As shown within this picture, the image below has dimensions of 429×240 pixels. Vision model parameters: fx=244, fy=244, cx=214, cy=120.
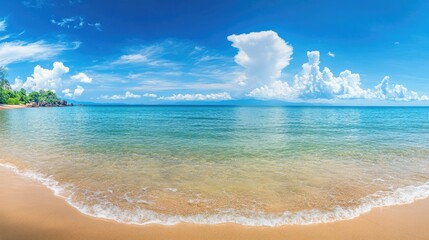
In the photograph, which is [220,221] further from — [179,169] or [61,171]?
[61,171]

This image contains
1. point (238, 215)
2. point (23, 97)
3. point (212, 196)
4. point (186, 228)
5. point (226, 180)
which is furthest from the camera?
point (23, 97)

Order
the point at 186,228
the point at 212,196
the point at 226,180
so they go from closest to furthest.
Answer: the point at 186,228 → the point at 212,196 → the point at 226,180

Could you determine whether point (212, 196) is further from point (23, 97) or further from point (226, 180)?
point (23, 97)

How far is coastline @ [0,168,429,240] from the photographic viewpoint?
7066 mm

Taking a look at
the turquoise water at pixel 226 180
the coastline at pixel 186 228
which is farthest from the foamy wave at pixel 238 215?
the coastline at pixel 186 228

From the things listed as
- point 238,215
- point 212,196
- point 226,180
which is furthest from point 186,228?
point 226,180

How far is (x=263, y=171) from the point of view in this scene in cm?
1332

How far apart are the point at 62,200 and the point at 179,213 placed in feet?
15.8

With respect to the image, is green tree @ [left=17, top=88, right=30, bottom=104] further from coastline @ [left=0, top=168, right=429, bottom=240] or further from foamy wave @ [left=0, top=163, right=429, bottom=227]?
foamy wave @ [left=0, top=163, right=429, bottom=227]

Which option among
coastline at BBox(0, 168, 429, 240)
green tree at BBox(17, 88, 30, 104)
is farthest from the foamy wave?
green tree at BBox(17, 88, 30, 104)

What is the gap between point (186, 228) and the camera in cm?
748

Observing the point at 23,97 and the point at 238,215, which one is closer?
the point at 238,215

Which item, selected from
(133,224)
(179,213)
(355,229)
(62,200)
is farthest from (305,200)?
(62,200)

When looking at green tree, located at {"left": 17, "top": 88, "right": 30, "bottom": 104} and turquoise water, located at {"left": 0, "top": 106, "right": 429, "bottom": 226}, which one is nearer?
turquoise water, located at {"left": 0, "top": 106, "right": 429, "bottom": 226}
